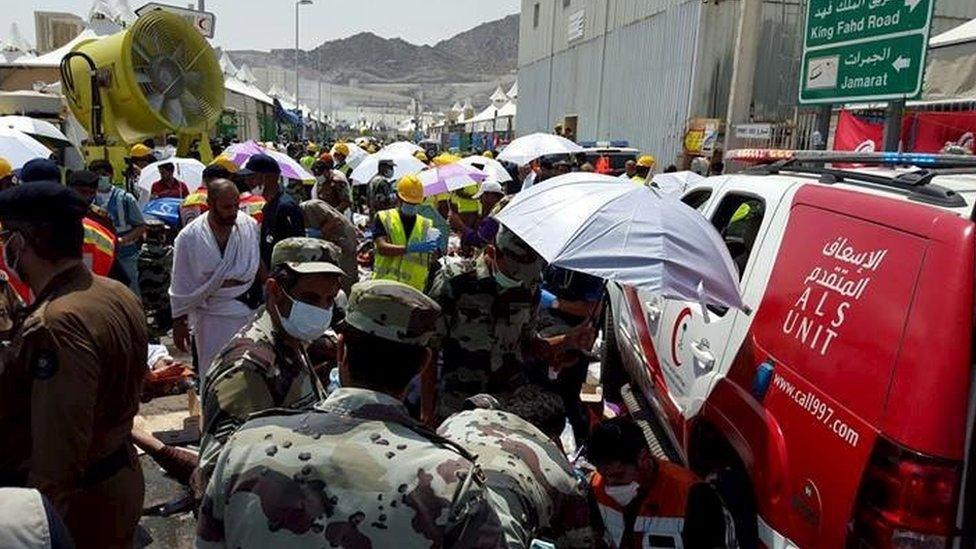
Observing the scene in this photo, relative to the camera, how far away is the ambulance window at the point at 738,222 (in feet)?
12.3

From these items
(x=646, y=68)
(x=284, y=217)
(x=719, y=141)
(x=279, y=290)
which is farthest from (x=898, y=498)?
(x=646, y=68)

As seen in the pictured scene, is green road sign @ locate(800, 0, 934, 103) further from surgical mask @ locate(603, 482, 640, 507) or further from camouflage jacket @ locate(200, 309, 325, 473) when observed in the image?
camouflage jacket @ locate(200, 309, 325, 473)

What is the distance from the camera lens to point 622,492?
2.87 meters

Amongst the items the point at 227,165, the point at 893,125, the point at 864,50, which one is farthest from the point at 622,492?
the point at 227,165

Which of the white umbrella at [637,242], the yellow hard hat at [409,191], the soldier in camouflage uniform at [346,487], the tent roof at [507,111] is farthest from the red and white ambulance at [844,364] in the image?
the tent roof at [507,111]

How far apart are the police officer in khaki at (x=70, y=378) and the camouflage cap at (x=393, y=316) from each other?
89cm

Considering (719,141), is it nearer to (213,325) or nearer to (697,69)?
(697,69)

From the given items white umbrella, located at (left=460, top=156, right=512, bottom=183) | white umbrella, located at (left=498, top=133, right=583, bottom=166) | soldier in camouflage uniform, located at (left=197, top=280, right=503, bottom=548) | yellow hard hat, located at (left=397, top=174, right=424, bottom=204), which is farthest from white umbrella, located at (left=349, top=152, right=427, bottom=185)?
soldier in camouflage uniform, located at (left=197, top=280, right=503, bottom=548)

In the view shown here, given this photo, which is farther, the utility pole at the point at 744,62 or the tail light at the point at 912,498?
the utility pole at the point at 744,62

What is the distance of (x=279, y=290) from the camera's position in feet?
7.94

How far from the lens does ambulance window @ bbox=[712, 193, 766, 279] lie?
374cm

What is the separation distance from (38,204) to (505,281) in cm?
194

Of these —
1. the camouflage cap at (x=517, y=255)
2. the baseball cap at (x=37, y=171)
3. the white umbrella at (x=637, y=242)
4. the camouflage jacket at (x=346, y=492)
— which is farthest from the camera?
the baseball cap at (x=37, y=171)

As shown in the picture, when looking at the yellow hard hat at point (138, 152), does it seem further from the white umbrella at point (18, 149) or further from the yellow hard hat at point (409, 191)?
the yellow hard hat at point (409, 191)
